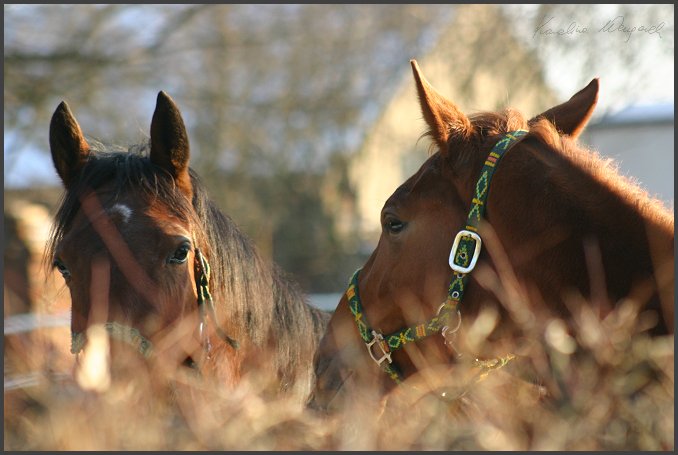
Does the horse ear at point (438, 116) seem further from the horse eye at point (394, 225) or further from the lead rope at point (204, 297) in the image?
the lead rope at point (204, 297)

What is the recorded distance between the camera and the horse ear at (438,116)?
3205mm

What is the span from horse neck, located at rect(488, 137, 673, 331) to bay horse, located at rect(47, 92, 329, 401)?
1.66 meters

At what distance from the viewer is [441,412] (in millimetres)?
2443

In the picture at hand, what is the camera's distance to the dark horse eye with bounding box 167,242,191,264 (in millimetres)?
3754

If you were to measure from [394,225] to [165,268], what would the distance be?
1196 mm

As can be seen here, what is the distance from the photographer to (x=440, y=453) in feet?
6.96

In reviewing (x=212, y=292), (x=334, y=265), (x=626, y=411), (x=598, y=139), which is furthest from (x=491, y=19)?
(x=626, y=411)

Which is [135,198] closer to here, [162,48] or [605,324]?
[605,324]

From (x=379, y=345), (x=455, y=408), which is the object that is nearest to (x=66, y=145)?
(x=379, y=345)

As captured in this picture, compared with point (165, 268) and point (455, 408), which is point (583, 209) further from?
point (165, 268)

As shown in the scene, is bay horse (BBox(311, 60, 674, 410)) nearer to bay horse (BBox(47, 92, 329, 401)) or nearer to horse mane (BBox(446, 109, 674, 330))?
horse mane (BBox(446, 109, 674, 330))

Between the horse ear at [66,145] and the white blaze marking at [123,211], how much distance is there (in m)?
0.53

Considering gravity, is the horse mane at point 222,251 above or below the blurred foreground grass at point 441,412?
above

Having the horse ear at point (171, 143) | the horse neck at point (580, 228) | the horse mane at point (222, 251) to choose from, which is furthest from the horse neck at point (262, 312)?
the horse neck at point (580, 228)
